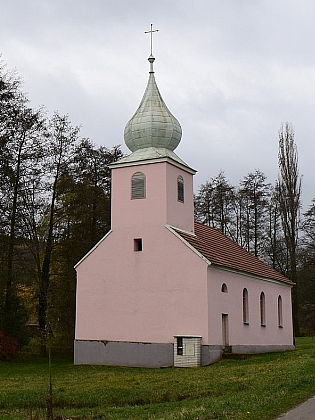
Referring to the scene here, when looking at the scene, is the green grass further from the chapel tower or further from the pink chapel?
the chapel tower

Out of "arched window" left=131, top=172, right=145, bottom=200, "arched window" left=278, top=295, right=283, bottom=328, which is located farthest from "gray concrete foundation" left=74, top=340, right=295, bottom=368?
"arched window" left=131, top=172, right=145, bottom=200

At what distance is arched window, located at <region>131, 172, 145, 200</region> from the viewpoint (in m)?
29.9

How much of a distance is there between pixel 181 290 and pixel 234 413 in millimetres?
15735

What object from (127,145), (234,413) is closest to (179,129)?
(127,145)

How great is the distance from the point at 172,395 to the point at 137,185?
51.5 ft

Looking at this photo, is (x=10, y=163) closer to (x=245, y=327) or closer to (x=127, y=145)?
(x=127, y=145)

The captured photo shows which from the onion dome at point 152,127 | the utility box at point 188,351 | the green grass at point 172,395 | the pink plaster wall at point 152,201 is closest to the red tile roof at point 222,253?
the pink plaster wall at point 152,201

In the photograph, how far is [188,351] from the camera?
26531 millimetres

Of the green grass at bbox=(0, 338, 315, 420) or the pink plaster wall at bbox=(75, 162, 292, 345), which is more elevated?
the pink plaster wall at bbox=(75, 162, 292, 345)

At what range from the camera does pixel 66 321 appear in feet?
124

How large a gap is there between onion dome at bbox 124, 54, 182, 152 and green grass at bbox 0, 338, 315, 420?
43.0 feet

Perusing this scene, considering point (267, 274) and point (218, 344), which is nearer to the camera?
point (218, 344)

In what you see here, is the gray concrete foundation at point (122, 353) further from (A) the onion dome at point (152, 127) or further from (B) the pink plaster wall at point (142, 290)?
(A) the onion dome at point (152, 127)

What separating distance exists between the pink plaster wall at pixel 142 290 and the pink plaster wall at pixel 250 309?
0.91 metres
